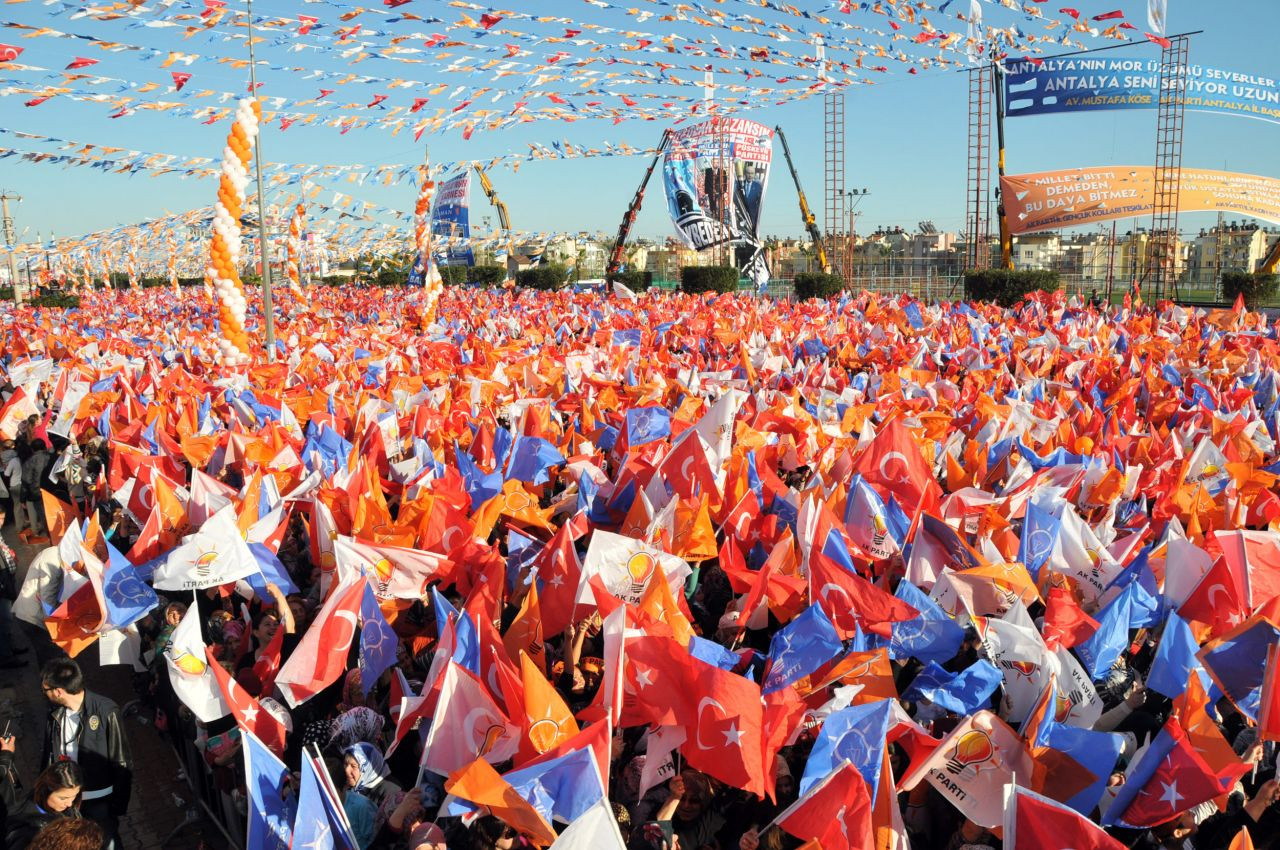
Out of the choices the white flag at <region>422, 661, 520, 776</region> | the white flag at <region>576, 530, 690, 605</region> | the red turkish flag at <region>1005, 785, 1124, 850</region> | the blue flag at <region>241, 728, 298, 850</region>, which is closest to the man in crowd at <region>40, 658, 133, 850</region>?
the blue flag at <region>241, 728, 298, 850</region>

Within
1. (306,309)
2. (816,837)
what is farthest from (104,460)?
(306,309)

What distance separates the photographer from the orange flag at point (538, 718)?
13.2ft

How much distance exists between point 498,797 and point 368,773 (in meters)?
1.02

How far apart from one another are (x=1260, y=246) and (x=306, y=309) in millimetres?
52230

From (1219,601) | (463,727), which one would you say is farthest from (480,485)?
(1219,601)

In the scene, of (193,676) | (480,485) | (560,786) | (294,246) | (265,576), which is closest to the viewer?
(560,786)

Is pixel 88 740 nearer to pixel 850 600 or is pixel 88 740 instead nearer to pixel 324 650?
pixel 324 650

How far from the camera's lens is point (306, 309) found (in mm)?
27312

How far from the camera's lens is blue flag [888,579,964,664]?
488cm

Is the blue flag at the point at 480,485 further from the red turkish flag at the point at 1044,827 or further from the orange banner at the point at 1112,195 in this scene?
the orange banner at the point at 1112,195

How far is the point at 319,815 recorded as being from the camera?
355 cm

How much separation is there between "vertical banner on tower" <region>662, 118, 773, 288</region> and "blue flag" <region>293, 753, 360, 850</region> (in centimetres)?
3130

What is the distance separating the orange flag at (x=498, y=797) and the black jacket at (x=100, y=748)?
2127 millimetres

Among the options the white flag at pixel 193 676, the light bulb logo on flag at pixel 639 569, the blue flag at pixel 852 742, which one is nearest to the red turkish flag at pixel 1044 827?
the blue flag at pixel 852 742
